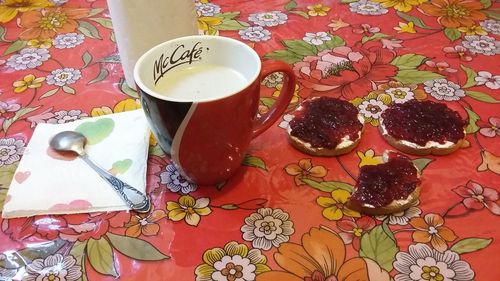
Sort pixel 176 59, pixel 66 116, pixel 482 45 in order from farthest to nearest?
pixel 482 45
pixel 66 116
pixel 176 59

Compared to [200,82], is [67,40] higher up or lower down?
lower down

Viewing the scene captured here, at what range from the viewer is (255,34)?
33.4 inches

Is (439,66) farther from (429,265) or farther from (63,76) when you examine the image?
(63,76)

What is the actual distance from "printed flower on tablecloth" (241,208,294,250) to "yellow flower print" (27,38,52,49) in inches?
20.9

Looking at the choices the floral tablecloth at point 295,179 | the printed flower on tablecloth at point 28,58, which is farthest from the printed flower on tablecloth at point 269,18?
the printed flower on tablecloth at point 28,58

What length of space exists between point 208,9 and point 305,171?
48cm

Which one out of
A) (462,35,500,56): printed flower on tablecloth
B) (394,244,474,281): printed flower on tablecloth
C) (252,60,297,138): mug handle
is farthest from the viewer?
(462,35,500,56): printed flower on tablecloth

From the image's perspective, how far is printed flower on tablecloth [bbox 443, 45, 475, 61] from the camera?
0.77 meters

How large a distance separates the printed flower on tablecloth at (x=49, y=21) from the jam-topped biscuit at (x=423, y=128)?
0.59 m

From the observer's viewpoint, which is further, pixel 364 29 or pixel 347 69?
pixel 364 29

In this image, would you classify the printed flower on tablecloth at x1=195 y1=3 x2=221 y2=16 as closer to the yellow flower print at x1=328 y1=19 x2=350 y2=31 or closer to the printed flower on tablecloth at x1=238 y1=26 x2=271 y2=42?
the printed flower on tablecloth at x1=238 y1=26 x2=271 y2=42

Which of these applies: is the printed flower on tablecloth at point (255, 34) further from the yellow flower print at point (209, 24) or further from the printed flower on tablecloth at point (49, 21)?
the printed flower on tablecloth at point (49, 21)

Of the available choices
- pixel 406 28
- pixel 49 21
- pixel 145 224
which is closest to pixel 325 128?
pixel 145 224

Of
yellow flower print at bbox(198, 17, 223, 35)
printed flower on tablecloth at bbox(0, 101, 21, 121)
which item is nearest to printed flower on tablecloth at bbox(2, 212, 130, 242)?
printed flower on tablecloth at bbox(0, 101, 21, 121)
